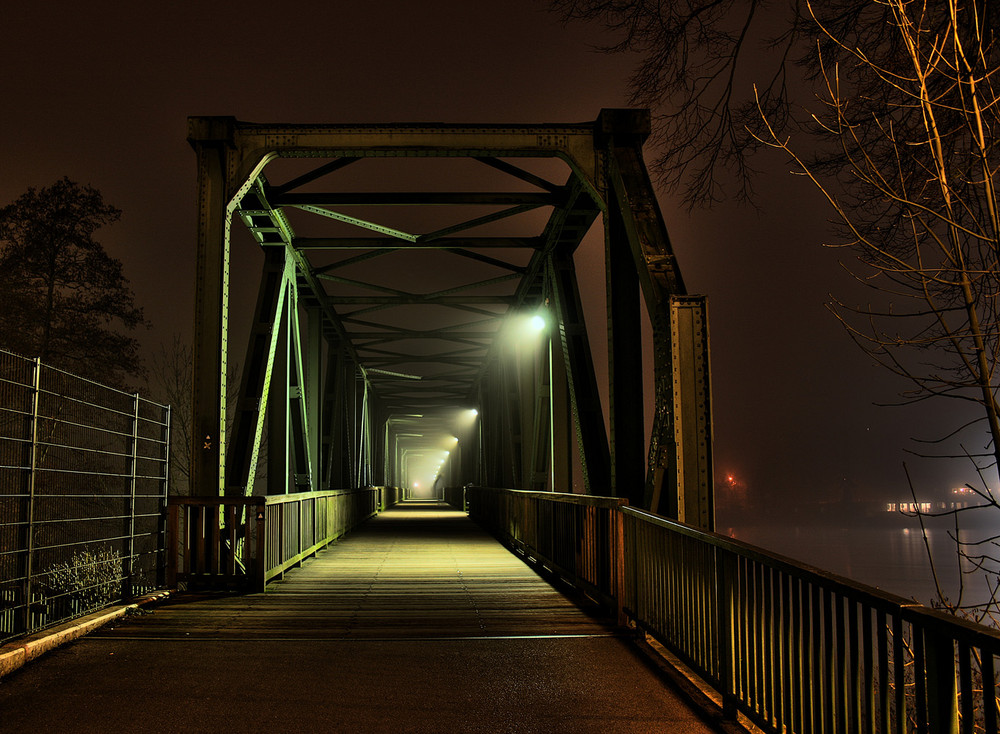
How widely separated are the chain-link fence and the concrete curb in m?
0.15

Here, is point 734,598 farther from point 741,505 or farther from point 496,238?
point 741,505

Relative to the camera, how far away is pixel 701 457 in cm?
661

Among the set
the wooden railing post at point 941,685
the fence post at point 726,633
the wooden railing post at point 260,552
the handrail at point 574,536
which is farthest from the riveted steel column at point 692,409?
the wooden railing post at point 260,552

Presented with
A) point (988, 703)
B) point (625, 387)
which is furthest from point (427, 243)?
point (988, 703)

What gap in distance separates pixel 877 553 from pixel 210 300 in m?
116

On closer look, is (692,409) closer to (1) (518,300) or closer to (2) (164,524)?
(2) (164,524)

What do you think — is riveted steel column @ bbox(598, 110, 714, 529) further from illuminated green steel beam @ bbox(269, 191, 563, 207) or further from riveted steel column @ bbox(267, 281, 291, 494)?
riveted steel column @ bbox(267, 281, 291, 494)

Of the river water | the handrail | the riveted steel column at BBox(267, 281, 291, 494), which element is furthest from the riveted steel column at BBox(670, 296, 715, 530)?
the river water

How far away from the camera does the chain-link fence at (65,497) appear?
5488 millimetres

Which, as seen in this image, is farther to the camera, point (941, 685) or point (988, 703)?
point (941, 685)

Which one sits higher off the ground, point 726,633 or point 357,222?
point 357,222

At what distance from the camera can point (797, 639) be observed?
330cm

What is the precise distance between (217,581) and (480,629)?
3227mm

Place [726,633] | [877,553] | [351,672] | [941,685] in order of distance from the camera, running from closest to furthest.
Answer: [941,685] → [726,633] → [351,672] → [877,553]
